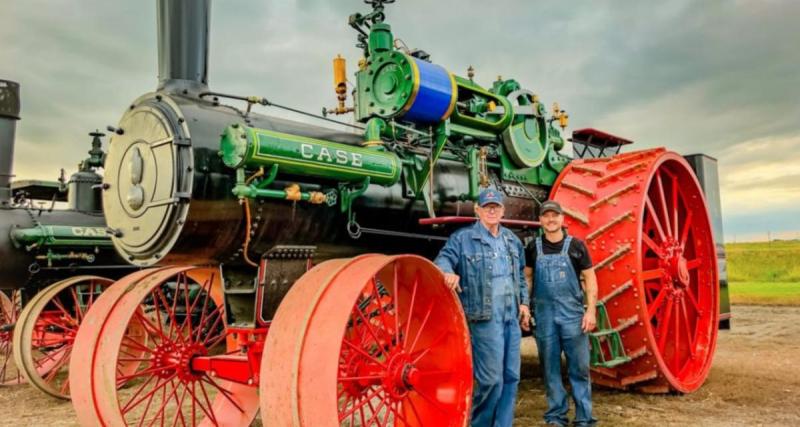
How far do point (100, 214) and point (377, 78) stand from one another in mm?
5057

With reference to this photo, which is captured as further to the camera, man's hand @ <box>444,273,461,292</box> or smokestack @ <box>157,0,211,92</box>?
smokestack @ <box>157,0,211,92</box>

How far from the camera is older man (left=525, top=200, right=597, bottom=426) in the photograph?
3.97 meters

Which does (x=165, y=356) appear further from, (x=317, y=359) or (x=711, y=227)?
(x=711, y=227)

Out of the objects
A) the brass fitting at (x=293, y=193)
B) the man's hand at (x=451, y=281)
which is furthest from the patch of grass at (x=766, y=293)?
the brass fitting at (x=293, y=193)

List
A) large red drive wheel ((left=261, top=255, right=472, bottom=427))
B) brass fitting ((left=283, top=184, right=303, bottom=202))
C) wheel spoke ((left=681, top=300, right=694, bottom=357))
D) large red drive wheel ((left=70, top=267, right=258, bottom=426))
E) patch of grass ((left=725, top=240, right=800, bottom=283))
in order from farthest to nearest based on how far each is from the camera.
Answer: patch of grass ((left=725, top=240, right=800, bottom=283)) → wheel spoke ((left=681, top=300, right=694, bottom=357)) → large red drive wheel ((left=70, top=267, right=258, bottom=426)) → brass fitting ((left=283, top=184, right=303, bottom=202)) → large red drive wheel ((left=261, top=255, right=472, bottom=427))

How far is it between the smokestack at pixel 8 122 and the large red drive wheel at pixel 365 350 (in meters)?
5.96

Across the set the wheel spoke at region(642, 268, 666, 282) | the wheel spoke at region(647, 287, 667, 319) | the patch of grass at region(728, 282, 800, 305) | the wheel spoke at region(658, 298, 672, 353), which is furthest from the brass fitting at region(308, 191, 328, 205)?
the patch of grass at region(728, 282, 800, 305)

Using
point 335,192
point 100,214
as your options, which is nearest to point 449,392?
point 335,192

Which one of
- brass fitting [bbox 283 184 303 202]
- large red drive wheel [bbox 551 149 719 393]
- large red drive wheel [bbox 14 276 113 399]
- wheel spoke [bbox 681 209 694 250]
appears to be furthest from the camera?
large red drive wheel [bbox 14 276 113 399]

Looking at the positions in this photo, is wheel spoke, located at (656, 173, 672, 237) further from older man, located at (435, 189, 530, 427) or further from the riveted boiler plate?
the riveted boiler plate

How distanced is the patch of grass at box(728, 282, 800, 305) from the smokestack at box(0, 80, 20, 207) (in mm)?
13418

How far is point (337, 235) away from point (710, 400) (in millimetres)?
3137

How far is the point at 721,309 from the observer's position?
590cm

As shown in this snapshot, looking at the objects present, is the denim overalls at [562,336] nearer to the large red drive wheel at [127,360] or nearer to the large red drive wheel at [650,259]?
the large red drive wheel at [650,259]
